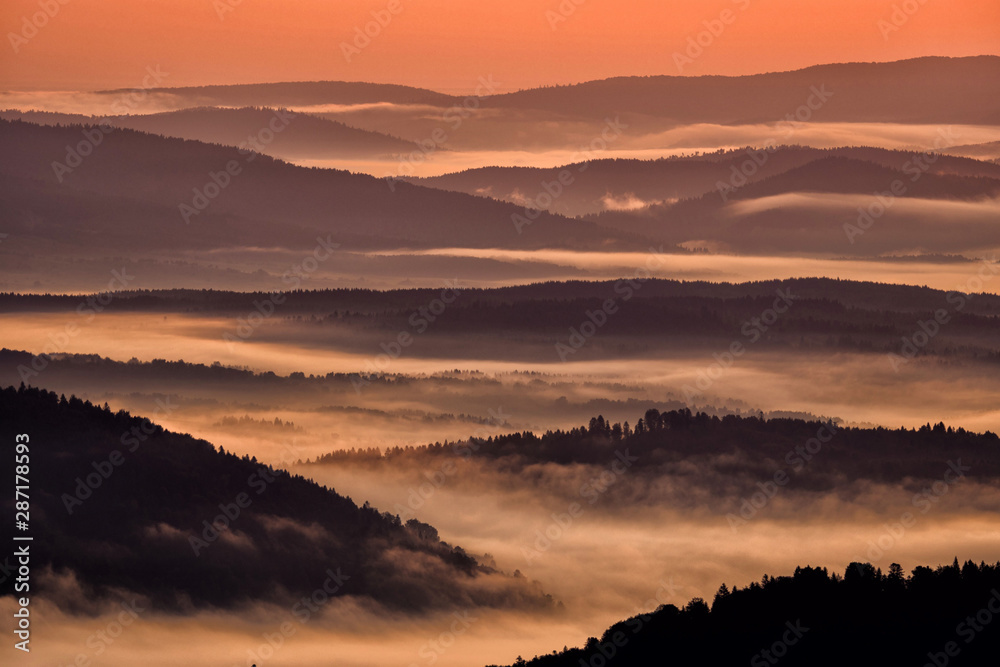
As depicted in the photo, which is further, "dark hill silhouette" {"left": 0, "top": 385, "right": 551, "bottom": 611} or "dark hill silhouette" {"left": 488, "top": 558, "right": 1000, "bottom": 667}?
"dark hill silhouette" {"left": 0, "top": 385, "right": 551, "bottom": 611}

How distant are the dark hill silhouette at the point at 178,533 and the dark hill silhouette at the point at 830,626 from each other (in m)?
38.1

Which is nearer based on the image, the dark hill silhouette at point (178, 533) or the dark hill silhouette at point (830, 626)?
the dark hill silhouette at point (830, 626)

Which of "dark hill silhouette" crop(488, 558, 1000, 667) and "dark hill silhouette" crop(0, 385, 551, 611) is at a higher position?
"dark hill silhouette" crop(0, 385, 551, 611)

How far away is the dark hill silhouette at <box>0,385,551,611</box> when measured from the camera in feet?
566

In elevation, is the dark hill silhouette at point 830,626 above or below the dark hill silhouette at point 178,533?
below

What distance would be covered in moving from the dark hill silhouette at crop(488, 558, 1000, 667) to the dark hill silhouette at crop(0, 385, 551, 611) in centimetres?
3809

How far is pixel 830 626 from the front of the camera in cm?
13125

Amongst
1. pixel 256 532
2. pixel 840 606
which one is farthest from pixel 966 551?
pixel 256 532

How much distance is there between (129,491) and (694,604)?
2513 inches

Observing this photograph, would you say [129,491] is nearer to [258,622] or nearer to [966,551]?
[258,622]

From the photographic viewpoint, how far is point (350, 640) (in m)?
163

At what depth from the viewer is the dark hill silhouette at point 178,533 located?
17238 centimetres

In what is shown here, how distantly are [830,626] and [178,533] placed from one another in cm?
7867

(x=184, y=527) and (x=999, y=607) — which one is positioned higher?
(x=184, y=527)
